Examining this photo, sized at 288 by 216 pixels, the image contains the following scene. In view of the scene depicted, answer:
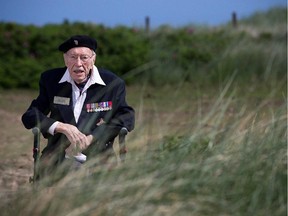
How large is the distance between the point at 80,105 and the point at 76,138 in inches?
13.0

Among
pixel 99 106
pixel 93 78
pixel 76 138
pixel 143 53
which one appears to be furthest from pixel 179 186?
pixel 143 53

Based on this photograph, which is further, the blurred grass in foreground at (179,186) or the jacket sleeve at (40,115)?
the jacket sleeve at (40,115)

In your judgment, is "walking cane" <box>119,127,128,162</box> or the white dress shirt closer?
"walking cane" <box>119,127,128,162</box>

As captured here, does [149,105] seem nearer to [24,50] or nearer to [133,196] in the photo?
[24,50]

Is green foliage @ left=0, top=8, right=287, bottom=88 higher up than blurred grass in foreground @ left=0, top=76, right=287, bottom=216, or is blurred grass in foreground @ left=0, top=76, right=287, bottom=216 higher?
blurred grass in foreground @ left=0, top=76, right=287, bottom=216

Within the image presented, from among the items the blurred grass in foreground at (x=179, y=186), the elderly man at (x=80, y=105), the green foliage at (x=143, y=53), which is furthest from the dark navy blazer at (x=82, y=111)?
the green foliage at (x=143, y=53)

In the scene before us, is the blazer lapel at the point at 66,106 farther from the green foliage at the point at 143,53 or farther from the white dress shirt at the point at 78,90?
the green foliage at the point at 143,53

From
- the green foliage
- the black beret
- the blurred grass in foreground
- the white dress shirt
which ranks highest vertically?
the black beret

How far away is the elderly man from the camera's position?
14.3 feet

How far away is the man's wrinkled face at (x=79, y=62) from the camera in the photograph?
14.5 feet

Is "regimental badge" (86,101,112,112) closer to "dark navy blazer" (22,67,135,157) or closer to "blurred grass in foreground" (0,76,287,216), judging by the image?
"dark navy blazer" (22,67,135,157)

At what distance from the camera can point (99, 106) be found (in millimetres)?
4488

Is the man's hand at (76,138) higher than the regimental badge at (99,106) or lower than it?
lower

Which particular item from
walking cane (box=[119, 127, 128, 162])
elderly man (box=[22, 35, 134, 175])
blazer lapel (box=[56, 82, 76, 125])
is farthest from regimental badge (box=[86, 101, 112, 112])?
walking cane (box=[119, 127, 128, 162])
